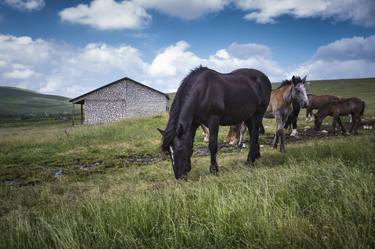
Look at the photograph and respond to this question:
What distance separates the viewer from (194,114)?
7363 mm

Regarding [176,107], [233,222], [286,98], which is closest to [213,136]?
[176,107]

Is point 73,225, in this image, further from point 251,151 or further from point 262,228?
point 251,151

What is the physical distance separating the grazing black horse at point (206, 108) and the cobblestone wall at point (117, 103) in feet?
110

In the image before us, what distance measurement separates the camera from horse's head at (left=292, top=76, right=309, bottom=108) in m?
11.4

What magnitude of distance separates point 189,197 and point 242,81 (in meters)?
5.13

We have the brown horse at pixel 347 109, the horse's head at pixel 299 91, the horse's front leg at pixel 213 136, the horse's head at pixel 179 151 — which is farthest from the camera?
the brown horse at pixel 347 109

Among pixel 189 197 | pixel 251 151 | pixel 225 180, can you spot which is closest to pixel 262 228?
pixel 189 197

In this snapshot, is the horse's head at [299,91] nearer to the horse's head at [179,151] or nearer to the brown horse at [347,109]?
the horse's head at [179,151]

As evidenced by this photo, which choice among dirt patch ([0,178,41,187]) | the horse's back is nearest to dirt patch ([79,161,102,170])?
dirt patch ([0,178,41,187])

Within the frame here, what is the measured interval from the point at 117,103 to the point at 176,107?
35.2 metres

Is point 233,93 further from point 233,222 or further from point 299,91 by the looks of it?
point 233,222

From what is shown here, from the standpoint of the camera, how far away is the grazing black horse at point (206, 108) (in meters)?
6.60

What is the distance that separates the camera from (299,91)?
1147 cm

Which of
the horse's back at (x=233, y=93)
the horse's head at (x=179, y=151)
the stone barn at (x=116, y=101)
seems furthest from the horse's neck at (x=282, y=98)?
the stone barn at (x=116, y=101)
